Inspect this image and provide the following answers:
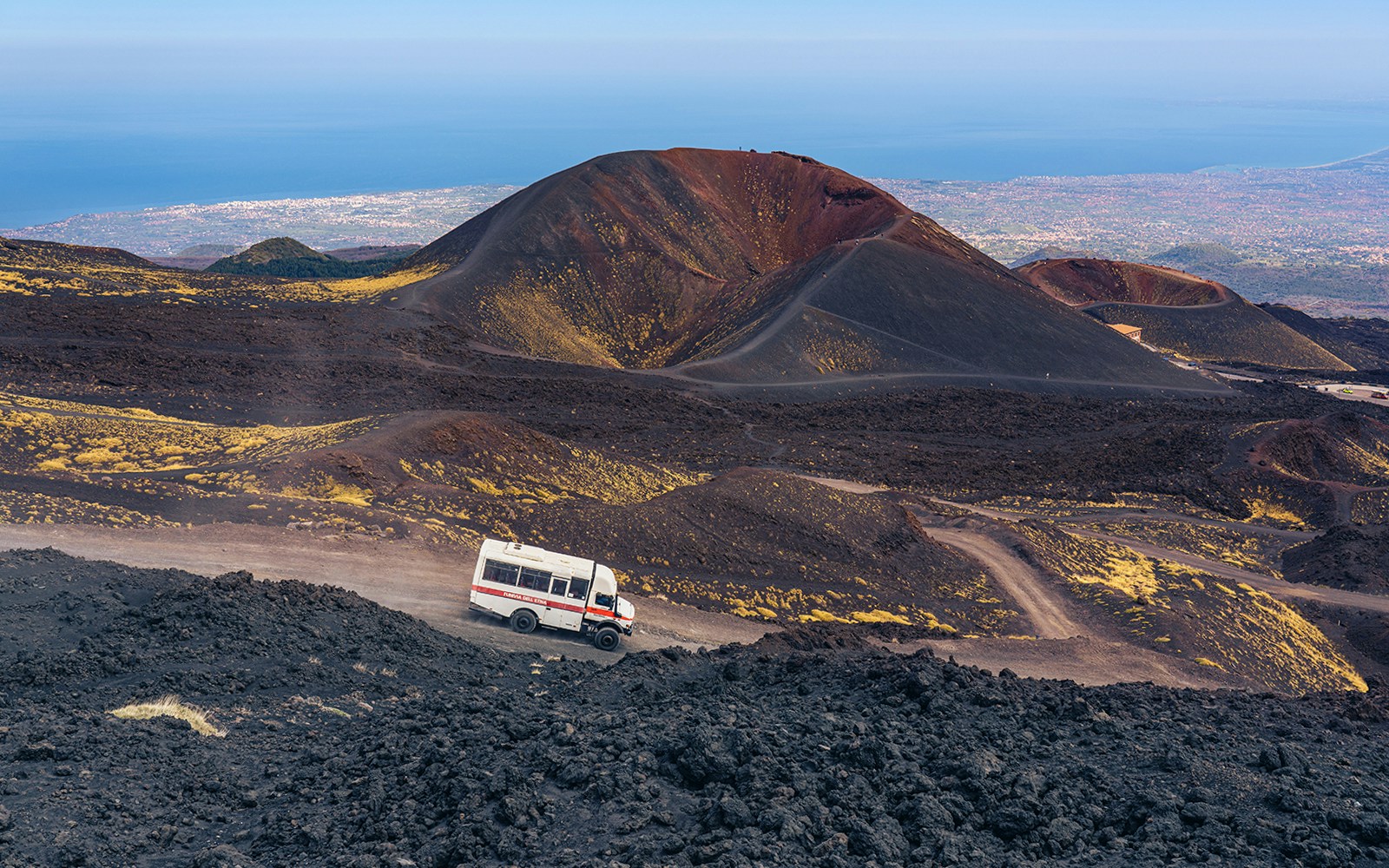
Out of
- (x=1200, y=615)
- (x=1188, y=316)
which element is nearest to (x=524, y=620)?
(x=1200, y=615)

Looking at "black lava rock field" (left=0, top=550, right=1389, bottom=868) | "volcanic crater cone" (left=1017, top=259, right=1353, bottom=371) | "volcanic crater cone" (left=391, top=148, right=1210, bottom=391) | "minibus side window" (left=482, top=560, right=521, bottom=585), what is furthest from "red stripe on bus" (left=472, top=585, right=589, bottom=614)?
"volcanic crater cone" (left=1017, top=259, right=1353, bottom=371)

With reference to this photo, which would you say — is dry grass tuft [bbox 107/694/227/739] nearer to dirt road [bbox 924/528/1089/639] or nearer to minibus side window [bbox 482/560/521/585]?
minibus side window [bbox 482/560/521/585]

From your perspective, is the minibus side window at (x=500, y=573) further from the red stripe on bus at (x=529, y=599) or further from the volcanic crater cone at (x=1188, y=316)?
the volcanic crater cone at (x=1188, y=316)

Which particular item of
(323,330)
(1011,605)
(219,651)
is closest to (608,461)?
(1011,605)

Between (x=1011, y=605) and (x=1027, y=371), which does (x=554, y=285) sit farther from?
(x=1011, y=605)

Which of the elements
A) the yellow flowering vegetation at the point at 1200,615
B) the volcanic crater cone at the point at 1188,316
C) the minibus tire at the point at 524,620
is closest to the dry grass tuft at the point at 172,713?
the minibus tire at the point at 524,620

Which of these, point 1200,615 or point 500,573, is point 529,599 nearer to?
point 500,573

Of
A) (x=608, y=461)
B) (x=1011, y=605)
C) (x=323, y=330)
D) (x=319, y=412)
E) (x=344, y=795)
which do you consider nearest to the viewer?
(x=344, y=795)
